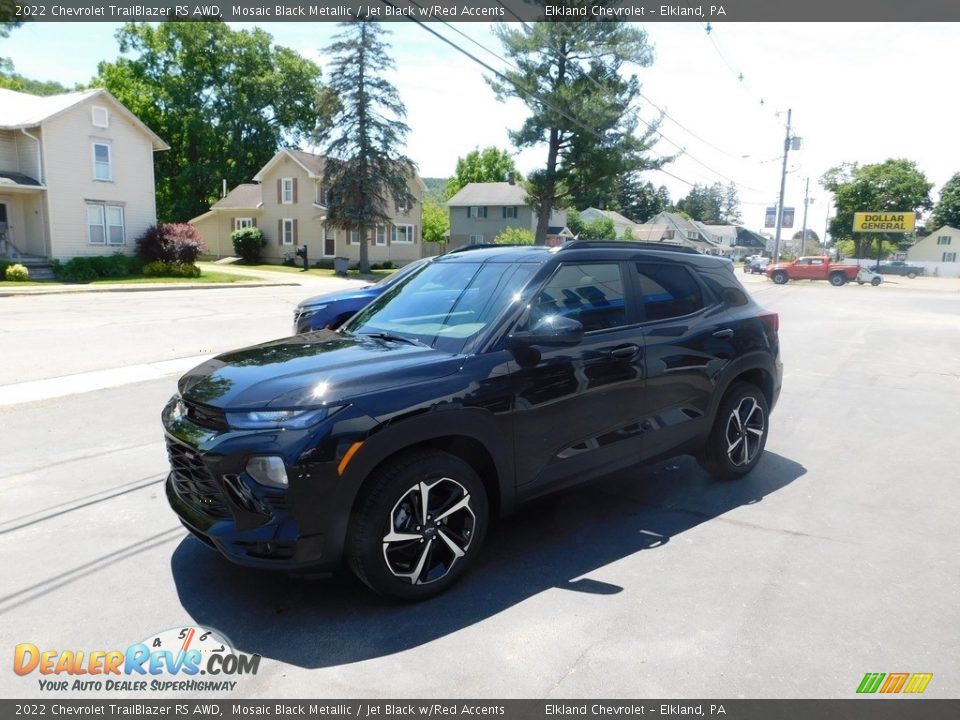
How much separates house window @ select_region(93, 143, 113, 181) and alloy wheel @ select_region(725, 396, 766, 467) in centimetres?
3441

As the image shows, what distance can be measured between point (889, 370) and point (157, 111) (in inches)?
2309

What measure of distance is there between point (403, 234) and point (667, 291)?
149ft

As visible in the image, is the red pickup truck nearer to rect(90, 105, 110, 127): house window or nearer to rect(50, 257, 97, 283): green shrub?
rect(50, 257, 97, 283): green shrub

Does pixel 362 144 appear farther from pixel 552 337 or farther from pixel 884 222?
pixel 884 222

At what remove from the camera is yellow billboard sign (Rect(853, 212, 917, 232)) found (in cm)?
7038

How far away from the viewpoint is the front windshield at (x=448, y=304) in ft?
13.1

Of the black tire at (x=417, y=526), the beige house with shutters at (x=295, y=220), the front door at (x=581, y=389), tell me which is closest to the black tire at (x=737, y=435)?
the front door at (x=581, y=389)

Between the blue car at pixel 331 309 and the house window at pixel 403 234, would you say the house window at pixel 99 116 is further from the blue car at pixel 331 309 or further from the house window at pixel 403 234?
the blue car at pixel 331 309

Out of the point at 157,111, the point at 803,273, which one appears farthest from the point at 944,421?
the point at 157,111

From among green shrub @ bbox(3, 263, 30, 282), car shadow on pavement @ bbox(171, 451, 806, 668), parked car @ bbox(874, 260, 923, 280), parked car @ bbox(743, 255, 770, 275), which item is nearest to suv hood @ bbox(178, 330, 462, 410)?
car shadow on pavement @ bbox(171, 451, 806, 668)
